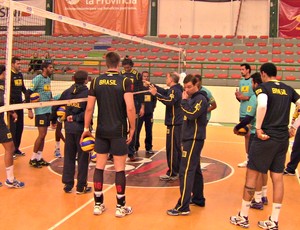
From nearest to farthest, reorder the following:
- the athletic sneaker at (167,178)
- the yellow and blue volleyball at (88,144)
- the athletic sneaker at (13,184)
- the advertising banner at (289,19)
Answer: the yellow and blue volleyball at (88,144), the athletic sneaker at (13,184), the athletic sneaker at (167,178), the advertising banner at (289,19)

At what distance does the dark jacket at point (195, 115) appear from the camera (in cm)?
470

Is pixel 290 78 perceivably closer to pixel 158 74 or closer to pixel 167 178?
pixel 158 74

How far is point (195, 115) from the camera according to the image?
470 centimetres

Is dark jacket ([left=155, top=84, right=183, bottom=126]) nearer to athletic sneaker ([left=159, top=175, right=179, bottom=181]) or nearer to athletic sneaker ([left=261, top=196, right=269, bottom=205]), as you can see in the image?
athletic sneaker ([left=159, top=175, right=179, bottom=181])

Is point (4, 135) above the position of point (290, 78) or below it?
below

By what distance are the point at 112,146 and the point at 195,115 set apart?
112 cm

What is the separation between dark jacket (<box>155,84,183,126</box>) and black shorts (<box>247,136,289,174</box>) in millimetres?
2009

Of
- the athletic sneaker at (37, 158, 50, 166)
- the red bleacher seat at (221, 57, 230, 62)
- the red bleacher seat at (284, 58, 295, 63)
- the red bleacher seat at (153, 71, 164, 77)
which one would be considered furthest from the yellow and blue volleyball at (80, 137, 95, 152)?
the red bleacher seat at (284, 58, 295, 63)

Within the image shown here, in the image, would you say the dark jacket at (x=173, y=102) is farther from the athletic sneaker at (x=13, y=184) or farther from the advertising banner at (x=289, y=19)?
the advertising banner at (x=289, y=19)

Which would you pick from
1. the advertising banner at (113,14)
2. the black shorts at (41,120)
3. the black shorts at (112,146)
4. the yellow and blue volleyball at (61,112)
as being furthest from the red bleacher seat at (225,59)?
the black shorts at (112,146)

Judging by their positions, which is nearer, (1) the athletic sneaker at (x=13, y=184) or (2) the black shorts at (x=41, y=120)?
(1) the athletic sneaker at (x=13, y=184)

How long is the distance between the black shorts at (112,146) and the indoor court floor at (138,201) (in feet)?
2.70

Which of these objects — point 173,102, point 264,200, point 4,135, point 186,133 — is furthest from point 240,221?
point 4,135

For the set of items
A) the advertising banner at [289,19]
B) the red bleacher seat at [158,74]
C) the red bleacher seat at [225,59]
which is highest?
the advertising banner at [289,19]
